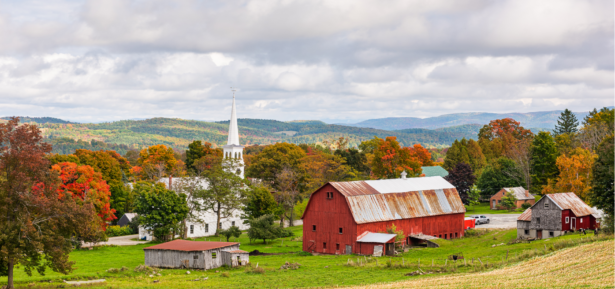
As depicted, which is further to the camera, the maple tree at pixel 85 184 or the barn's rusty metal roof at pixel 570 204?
the maple tree at pixel 85 184

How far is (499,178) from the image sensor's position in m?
95.4

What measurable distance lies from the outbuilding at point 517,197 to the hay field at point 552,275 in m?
50.9

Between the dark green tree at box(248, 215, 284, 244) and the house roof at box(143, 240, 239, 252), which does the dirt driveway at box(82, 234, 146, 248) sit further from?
the house roof at box(143, 240, 239, 252)

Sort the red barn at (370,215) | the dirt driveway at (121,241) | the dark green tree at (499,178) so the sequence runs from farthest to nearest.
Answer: the dark green tree at (499,178) → the dirt driveway at (121,241) → the red barn at (370,215)

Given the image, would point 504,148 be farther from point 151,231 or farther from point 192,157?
point 151,231

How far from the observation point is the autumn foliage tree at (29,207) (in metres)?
29.8

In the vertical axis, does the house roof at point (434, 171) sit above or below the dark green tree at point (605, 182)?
above

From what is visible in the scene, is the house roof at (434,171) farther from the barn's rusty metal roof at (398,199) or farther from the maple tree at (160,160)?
the maple tree at (160,160)

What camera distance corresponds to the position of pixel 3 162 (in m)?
29.8

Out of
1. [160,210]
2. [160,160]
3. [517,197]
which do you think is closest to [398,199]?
[160,210]

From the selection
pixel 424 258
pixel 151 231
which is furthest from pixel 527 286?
pixel 151 231

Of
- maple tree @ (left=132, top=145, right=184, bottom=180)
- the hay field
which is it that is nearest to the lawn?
the hay field

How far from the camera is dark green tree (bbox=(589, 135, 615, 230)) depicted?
1911 inches

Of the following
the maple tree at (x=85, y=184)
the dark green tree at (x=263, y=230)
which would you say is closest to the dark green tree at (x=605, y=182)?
the dark green tree at (x=263, y=230)
